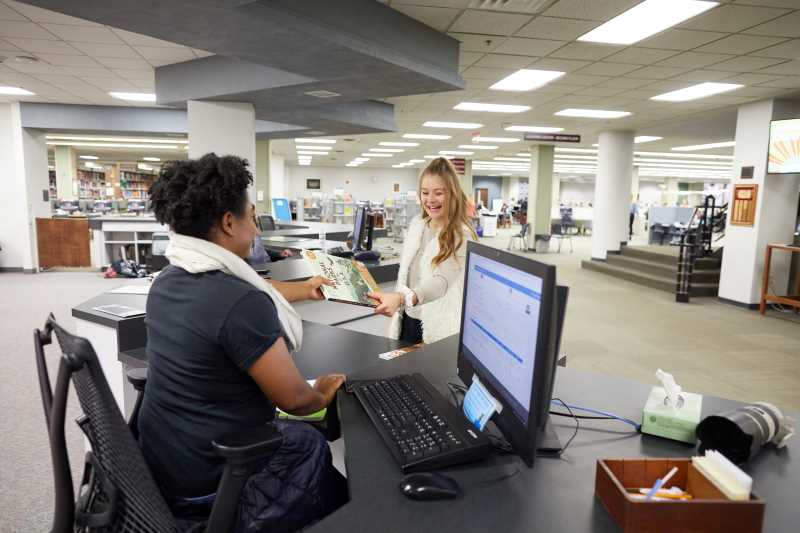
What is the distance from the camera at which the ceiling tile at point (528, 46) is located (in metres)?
5.13

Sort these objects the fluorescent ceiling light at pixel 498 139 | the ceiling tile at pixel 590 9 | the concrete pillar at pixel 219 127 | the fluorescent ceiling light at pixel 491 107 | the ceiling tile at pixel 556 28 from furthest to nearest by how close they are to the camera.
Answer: the fluorescent ceiling light at pixel 498 139, the fluorescent ceiling light at pixel 491 107, the concrete pillar at pixel 219 127, the ceiling tile at pixel 556 28, the ceiling tile at pixel 590 9

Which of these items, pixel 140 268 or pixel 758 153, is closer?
pixel 758 153

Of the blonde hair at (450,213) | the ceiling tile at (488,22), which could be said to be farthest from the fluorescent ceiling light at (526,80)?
the blonde hair at (450,213)

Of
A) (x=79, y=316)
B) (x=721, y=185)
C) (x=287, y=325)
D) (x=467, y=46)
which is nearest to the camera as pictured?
(x=287, y=325)

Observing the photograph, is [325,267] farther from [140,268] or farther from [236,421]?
[140,268]

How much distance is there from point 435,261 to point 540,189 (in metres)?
12.6

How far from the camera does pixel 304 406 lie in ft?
4.34

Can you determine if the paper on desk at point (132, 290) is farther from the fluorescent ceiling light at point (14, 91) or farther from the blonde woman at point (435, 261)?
the fluorescent ceiling light at point (14, 91)

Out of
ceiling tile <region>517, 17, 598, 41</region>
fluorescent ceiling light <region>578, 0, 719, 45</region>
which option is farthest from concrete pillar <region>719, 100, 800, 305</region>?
ceiling tile <region>517, 17, 598, 41</region>

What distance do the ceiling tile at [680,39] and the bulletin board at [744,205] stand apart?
3.47 meters

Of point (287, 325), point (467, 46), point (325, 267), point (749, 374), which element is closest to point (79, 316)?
point (325, 267)

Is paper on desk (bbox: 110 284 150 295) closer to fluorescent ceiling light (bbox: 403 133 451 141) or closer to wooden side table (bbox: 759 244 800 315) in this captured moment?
wooden side table (bbox: 759 244 800 315)

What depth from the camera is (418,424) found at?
1.22m

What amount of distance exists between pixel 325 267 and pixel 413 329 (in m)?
0.87
